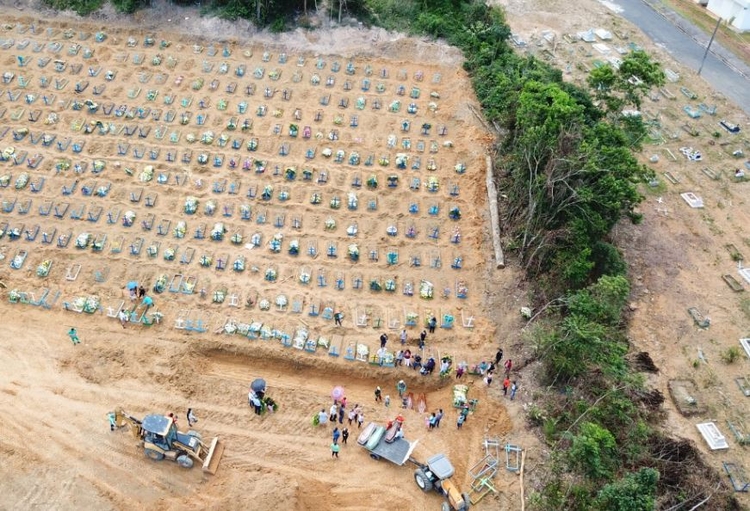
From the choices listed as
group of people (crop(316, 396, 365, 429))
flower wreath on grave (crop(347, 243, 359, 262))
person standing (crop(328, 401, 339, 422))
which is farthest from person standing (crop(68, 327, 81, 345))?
flower wreath on grave (crop(347, 243, 359, 262))

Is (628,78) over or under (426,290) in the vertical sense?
over

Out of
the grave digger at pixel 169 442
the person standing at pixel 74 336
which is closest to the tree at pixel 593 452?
the grave digger at pixel 169 442

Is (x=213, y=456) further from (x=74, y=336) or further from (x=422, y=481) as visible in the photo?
(x=74, y=336)

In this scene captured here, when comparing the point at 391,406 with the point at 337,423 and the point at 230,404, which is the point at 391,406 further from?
the point at 230,404

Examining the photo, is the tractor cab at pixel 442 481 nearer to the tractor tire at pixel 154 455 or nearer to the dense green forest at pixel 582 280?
the dense green forest at pixel 582 280

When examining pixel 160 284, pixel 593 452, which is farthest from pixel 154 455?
pixel 593 452

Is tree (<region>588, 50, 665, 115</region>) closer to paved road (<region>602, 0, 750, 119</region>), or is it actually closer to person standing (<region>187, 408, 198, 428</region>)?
paved road (<region>602, 0, 750, 119</region>)
